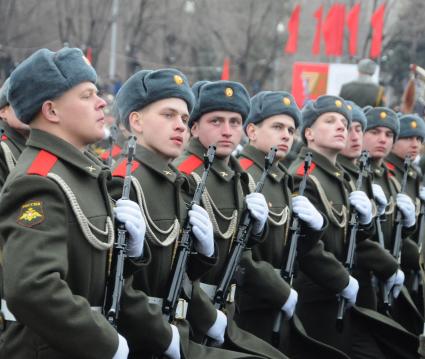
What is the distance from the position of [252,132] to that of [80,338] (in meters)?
3.18

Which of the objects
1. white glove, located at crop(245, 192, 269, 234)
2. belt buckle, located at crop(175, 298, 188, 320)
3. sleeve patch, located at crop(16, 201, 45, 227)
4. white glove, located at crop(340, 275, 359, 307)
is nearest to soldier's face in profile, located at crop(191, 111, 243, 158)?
white glove, located at crop(245, 192, 269, 234)

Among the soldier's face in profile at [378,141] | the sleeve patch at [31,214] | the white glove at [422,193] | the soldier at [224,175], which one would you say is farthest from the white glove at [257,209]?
the white glove at [422,193]

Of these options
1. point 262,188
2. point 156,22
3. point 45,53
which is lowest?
point 156,22

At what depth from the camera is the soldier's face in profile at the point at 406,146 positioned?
9.27 metres

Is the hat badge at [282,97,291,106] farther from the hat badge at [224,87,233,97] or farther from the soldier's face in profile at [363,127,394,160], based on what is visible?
the soldier's face in profile at [363,127,394,160]

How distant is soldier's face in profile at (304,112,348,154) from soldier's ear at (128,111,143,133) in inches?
92.1

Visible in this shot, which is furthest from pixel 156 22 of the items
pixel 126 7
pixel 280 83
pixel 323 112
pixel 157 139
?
pixel 157 139

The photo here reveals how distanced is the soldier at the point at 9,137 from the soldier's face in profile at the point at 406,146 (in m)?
4.16

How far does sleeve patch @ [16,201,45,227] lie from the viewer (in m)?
3.77

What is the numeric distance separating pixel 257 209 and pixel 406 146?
390cm

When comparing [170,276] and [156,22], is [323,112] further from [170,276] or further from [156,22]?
[156,22]

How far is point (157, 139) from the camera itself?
5027mm

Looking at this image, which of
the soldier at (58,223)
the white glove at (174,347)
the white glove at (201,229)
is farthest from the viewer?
the white glove at (201,229)

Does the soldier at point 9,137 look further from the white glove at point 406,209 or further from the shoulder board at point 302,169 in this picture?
the white glove at point 406,209
